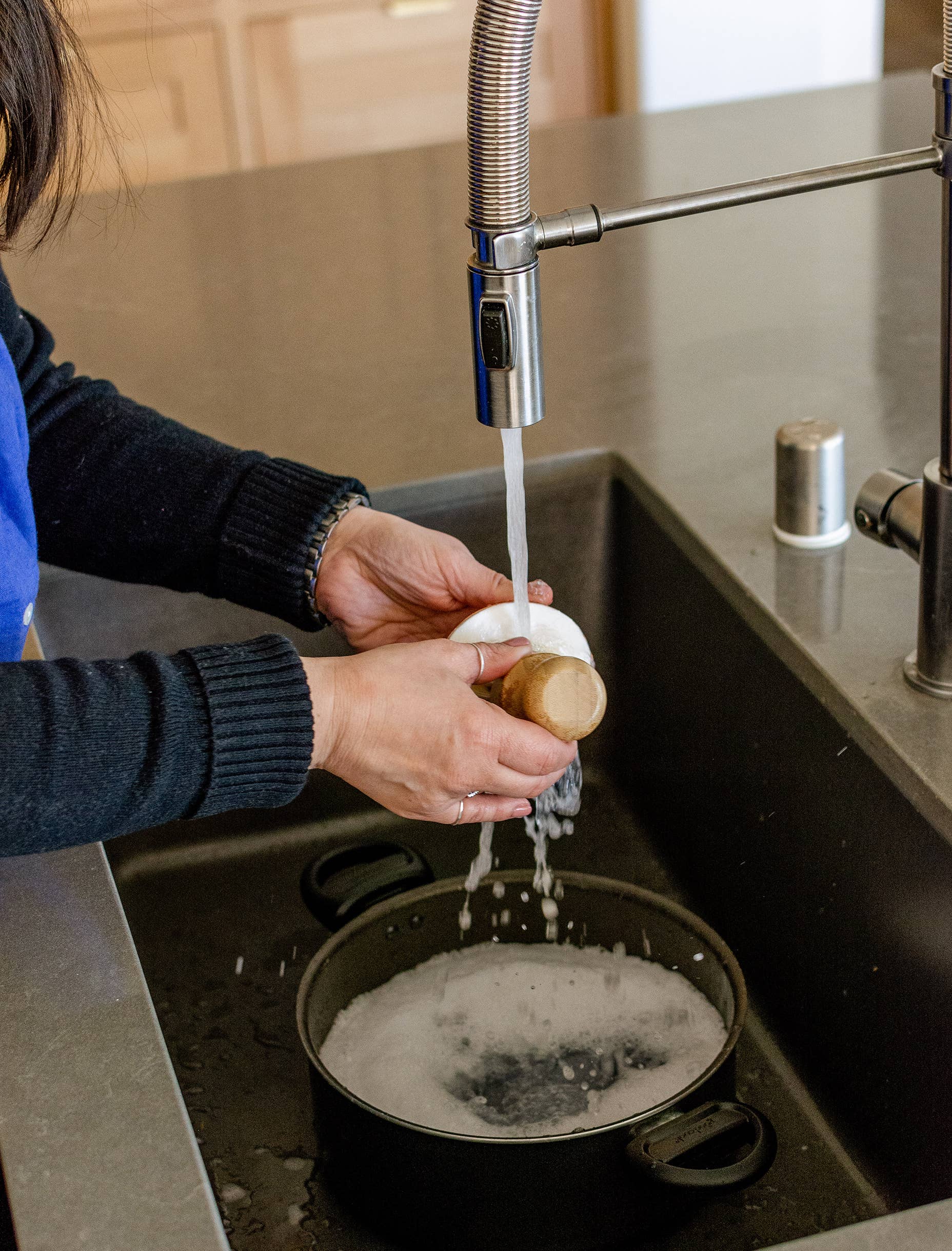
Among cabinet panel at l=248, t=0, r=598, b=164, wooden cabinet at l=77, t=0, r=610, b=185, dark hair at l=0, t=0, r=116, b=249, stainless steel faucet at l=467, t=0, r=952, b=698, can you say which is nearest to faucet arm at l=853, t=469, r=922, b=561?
stainless steel faucet at l=467, t=0, r=952, b=698

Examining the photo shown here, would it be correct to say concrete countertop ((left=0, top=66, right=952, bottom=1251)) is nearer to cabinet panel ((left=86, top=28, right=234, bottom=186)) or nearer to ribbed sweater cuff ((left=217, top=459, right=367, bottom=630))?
ribbed sweater cuff ((left=217, top=459, right=367, bottom=630))

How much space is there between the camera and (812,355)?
1185 mm

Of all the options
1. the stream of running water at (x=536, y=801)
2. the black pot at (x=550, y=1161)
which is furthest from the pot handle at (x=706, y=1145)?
the stream of running water at (x=536, y=801)

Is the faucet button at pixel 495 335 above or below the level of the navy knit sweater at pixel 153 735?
above

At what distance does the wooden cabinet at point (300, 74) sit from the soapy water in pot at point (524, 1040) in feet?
8.92

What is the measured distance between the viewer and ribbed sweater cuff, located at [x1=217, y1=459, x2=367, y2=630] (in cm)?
85

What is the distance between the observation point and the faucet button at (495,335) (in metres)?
0.56

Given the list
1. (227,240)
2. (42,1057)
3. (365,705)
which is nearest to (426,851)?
(365,705)

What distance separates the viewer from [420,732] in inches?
26.5

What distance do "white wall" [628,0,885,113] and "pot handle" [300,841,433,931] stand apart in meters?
2.87

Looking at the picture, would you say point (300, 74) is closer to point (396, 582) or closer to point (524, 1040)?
point (396, 582)

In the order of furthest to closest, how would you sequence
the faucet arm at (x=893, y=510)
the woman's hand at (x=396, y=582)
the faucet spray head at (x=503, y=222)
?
the woman's hand at (x=396, y=582)
the faucet arm at (x=893, y=510)
the faucet spray head at (x=503, y=222)

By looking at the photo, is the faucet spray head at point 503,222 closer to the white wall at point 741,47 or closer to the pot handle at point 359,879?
the pot handle at point 359,879

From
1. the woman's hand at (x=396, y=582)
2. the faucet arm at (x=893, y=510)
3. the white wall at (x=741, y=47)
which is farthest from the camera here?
the white wall at (x=741, y=47)
